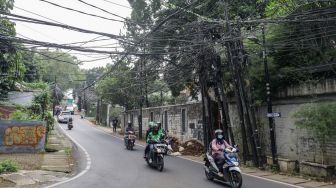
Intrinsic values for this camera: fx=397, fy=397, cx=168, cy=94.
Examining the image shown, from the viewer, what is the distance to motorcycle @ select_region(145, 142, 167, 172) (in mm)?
14617

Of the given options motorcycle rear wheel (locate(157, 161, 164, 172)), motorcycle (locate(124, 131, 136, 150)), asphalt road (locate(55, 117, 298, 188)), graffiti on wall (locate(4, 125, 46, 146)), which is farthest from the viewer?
motorcycle (locate(124, 131, 136, 150))

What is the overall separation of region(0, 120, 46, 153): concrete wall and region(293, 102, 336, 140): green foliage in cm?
1349

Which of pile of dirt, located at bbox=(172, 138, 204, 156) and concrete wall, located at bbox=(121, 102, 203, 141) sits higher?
concrete wall, located at bbox=(121, 102, 203, 141)

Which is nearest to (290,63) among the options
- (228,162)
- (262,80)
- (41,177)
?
(262,80)

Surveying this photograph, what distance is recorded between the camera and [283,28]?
54.5 feet

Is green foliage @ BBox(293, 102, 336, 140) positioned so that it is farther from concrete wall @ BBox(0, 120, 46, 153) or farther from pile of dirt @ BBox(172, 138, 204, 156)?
concrete wall @ BBox(0, 120, 46, 153)

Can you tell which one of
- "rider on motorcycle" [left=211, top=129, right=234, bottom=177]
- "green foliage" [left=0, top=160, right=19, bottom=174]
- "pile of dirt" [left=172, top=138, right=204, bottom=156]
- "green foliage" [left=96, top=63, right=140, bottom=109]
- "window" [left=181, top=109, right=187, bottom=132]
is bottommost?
"pile of dirt" [left=172, top=138, right=204, bottom=156]

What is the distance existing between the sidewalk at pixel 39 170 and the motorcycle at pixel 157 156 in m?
3.05

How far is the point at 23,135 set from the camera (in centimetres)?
2028

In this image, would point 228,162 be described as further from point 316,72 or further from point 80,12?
point 316,72

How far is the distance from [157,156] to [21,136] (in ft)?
29.4

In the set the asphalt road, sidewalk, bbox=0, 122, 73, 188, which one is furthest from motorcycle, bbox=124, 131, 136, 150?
the asphalt road

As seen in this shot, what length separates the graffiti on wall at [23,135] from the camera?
20.0m

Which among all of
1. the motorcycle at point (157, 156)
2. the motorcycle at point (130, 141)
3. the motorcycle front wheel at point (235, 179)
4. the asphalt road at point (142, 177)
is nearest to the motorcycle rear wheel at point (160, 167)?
the motorcycle at point (157, 156)
